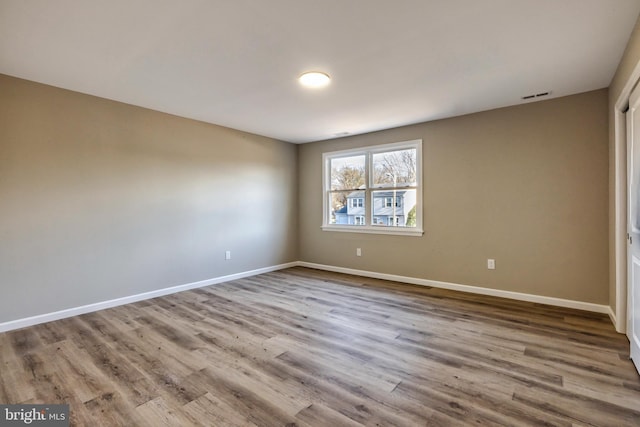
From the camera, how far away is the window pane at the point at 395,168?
4762 millimetres

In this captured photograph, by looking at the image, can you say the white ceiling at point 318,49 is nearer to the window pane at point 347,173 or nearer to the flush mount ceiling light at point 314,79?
the flush mount ceiling light at point 314,79

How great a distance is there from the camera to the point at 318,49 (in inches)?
97.3

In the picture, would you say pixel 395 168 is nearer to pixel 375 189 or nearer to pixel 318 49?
pixel 375 189

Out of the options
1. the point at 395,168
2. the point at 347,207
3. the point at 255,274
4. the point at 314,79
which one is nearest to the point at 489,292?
the point at 395,168

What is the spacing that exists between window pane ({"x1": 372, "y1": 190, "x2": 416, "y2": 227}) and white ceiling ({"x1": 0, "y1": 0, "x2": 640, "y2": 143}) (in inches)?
59.6

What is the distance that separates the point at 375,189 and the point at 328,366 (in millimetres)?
3368

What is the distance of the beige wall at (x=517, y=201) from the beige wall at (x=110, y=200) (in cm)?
253

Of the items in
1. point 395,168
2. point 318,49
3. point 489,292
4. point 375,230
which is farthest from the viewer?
point 375,230

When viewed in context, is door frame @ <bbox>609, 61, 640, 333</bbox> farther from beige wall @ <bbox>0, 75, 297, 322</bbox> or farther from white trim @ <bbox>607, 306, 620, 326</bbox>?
beige wall @ <bbox>0, 75, 297, 322</bbox>

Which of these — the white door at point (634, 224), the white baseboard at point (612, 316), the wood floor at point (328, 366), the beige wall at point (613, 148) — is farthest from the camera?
the white baseboard at point (612, 316)

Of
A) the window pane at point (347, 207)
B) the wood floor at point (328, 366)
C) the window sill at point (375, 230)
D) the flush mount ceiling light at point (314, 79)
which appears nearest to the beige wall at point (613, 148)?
the wood floor at point (328, 366)

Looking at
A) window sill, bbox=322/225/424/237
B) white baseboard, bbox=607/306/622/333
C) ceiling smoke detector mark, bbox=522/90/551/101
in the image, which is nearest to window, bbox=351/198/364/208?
window sill, bbox=322/225/424/237

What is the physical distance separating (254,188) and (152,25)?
3275 mm

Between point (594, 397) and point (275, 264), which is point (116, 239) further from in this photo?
point (594, 397)
